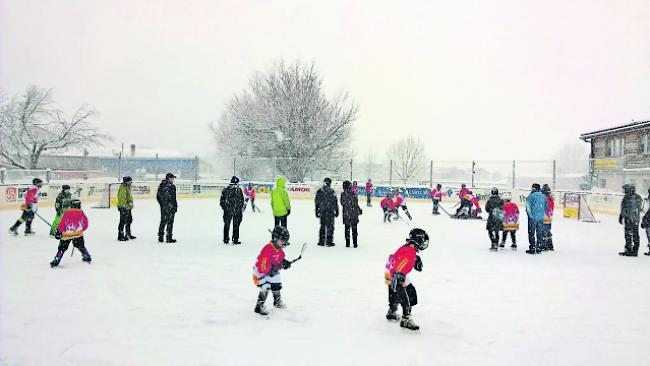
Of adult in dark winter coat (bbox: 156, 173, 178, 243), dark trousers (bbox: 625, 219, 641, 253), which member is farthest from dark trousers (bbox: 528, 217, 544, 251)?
adult in dark winter coat (bbox: 156, 173, 178, 243)

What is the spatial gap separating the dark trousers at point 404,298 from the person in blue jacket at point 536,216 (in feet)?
20.1

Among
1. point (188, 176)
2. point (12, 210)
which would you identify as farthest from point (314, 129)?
point (12, 210)

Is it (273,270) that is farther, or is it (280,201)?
(280,201)

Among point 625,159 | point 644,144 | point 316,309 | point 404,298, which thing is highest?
point 644,144

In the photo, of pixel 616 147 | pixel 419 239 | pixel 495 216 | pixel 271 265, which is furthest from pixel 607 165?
pixel 271 265

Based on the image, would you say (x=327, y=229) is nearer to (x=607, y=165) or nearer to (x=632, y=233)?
(x=632, y=233)

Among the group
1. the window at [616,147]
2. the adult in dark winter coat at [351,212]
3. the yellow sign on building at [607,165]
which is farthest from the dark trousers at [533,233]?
the window at [616,147]

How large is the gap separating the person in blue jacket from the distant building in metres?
14.8

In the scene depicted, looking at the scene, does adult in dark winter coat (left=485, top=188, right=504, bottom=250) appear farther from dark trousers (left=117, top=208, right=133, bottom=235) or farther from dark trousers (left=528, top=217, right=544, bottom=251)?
dark trousers (left=117, top=208, right=133, bottom=235)

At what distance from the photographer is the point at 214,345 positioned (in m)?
4.23

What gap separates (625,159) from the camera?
24938mm

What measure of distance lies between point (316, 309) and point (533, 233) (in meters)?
6.61

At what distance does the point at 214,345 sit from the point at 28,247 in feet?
24.9

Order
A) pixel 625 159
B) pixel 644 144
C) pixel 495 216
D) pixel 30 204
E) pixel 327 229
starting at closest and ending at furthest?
pixel 495 216 < pixel 327 229 < pixel 30 204 < pixel 644 144 < pixel 625 159
